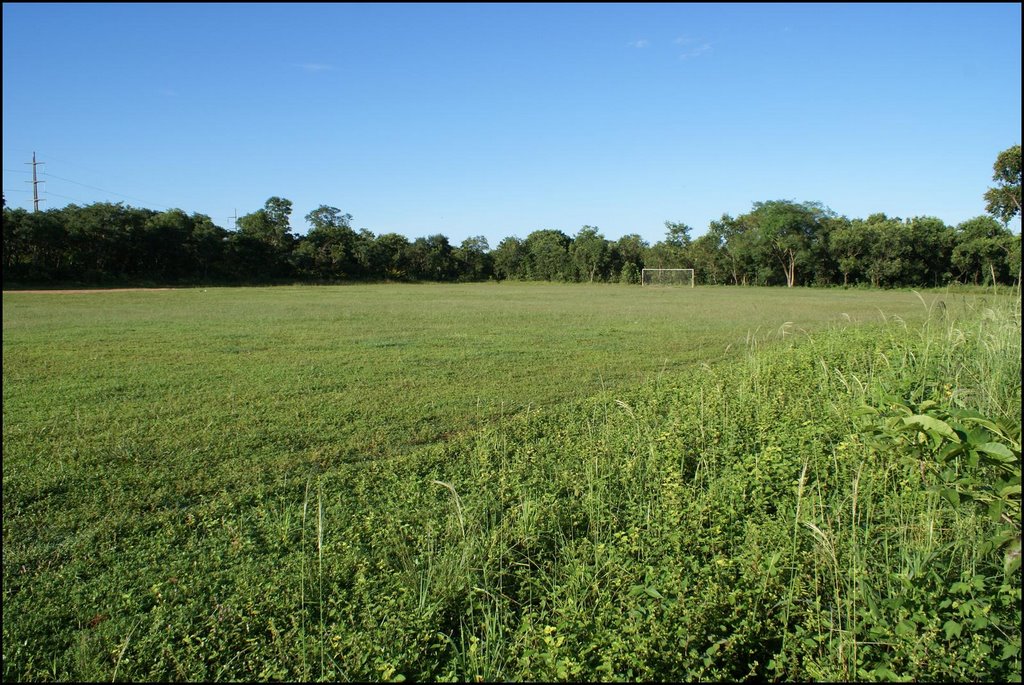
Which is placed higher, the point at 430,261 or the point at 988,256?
the point at 430,261

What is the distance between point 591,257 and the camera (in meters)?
63.4

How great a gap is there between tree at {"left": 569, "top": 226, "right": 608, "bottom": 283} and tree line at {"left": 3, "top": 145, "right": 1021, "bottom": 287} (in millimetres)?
109

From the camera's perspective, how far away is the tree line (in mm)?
40719

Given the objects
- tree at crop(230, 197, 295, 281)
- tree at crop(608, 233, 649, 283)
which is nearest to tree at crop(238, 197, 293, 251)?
tree at crop(230, 197, 295, 281)

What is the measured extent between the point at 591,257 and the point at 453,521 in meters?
60.8

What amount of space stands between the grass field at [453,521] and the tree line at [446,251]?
3499 centimetres

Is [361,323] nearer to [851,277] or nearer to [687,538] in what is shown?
[687,538]

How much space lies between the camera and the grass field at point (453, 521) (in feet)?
8.57

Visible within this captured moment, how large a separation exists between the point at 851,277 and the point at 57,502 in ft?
183

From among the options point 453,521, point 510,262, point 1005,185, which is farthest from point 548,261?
point 453,521

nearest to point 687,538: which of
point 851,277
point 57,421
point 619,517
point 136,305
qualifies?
point 619,517

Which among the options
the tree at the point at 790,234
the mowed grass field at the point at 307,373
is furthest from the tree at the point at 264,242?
the tree at the point at 790,234

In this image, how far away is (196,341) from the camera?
12.1 m

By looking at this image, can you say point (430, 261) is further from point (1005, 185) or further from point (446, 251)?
point (1005, 185)
